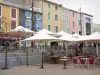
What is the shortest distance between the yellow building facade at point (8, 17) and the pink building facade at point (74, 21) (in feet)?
72.7

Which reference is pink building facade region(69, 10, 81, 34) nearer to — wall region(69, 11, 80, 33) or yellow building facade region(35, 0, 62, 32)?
wall region(69, 11, 80, 33)

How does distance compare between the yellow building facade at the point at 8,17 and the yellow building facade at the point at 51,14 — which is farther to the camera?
the yellow building facade at the point at 51,14

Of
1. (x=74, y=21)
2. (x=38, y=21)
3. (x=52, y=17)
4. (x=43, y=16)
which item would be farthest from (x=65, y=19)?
(x=38, y=21)

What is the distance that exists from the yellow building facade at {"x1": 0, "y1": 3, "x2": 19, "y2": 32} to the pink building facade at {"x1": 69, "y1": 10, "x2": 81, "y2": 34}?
22.2 metres

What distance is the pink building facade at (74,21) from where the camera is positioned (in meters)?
64.9

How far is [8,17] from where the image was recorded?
44.0 metres

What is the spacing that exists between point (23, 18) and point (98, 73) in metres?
32.6

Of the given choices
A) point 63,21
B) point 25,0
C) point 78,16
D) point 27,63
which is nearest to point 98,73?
point 27,63

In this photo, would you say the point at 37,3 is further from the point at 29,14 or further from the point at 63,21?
the point at 63,21

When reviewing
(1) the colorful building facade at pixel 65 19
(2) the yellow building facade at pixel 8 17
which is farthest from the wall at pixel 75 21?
(2) the yellow building facade at pixel 8 17

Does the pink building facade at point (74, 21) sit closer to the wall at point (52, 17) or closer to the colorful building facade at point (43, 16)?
the colorful building facade at point (43, 16)

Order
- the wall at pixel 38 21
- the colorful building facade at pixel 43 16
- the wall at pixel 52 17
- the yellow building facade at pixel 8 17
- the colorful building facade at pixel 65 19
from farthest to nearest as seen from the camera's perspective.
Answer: the colorful building facade at pixel 65 19
the wall at pixel 52 17
the wall at pixel 38 21
the colorful building facade at pixel 43 16
the yellow building facade at pixel 8 17

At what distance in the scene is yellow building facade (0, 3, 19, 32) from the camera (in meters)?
41.9

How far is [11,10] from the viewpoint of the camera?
44781 millimetres
